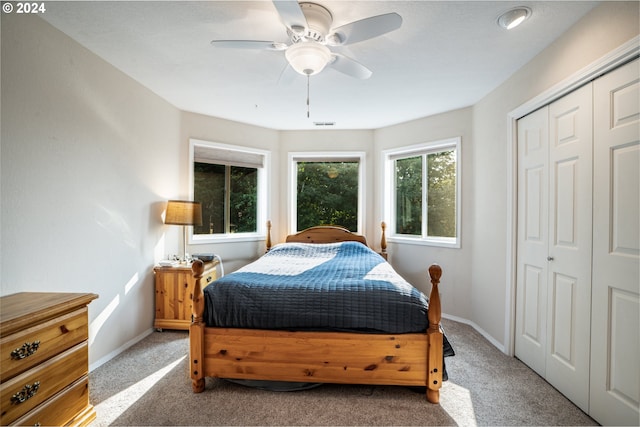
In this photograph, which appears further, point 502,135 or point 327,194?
point 327,194

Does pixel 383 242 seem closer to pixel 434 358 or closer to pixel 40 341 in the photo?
pixel 434 358

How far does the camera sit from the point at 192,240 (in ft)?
12.5

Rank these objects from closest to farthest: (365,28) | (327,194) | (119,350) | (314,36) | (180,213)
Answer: (365,28)
(314,36)
(119,350)
(180,213)
(327,194)

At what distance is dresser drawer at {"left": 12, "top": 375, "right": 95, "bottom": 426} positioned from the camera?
1414 mm

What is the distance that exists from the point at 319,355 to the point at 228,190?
2.85 meters

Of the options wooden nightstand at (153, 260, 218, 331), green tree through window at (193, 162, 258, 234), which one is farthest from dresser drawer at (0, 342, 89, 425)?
green tree through window at (193, 162, 258, 234)

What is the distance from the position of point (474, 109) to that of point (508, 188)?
1152mm

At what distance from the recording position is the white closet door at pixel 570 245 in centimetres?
191

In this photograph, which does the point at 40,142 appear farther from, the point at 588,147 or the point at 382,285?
the point at 588,147

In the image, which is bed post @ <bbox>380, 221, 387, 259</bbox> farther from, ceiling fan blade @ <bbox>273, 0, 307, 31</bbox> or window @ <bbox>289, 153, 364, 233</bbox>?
ceiling fan blade @ <bbox>273, 0, 307, 31</bbox>

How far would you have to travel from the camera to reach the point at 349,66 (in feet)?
6.79

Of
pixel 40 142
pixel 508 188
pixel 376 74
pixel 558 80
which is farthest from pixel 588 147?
pixel 40 142

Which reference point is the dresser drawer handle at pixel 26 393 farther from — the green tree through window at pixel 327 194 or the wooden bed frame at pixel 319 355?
the green tree through window at pixel 327 194

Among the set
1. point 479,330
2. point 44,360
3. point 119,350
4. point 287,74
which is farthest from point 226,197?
point 479,330
